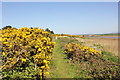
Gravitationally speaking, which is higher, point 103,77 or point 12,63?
point 12,63

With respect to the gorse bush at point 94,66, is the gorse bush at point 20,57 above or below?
above

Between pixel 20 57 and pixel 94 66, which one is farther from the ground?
pixel 20 57

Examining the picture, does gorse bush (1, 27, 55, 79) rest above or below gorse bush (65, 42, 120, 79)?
above

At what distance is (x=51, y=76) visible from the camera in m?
5.95

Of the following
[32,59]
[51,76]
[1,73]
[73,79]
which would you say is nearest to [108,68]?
[73,79]

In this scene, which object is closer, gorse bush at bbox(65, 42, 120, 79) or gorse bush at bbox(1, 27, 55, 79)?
gorse bush at bbox(1, 27, 55, 79)

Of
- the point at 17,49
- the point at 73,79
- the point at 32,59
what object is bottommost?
the point at 73,79

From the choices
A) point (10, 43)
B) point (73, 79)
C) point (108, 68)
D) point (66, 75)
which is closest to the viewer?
point (10, 43)

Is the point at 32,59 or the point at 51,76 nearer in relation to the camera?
the point at 32,59

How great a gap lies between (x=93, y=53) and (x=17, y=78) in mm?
7208

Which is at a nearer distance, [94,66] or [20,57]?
[20,57]

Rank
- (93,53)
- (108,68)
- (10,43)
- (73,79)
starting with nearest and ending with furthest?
(10,43), (73,79), (108,68), (93,53)

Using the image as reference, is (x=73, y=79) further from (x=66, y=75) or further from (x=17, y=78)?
(x=17, y=78)

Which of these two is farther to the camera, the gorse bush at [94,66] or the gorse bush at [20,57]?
the gorse bush at [94,66]
